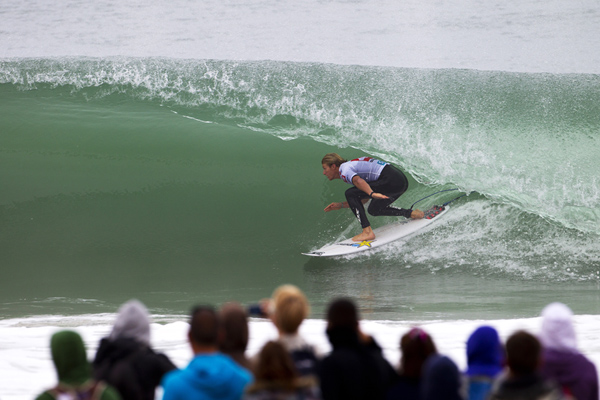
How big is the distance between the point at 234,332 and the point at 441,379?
0.55 meters

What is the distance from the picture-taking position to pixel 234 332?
5.76ft

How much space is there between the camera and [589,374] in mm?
1784

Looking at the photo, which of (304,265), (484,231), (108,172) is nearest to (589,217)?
(484,231)

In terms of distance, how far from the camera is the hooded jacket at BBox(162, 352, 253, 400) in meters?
1.58

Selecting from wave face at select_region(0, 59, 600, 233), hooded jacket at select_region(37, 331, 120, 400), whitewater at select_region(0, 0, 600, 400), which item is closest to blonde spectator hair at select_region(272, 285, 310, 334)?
hooded jacket at select_region(37, 331, 120, 400)

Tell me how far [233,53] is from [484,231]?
6656 mm

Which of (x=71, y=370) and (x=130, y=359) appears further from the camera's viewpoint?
(x=130, y=359)

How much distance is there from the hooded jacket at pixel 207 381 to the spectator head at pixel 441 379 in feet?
1.41

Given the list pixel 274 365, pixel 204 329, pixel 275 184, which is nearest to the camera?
pixel 274 365

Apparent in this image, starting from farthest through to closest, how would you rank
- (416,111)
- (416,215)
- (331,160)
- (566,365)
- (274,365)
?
(416,111)
(416,215)
(331,160)
(566,365)
(274,365)

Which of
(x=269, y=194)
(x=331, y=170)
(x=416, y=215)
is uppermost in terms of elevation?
(x=331, y=170)

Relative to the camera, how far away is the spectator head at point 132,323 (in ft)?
5.80

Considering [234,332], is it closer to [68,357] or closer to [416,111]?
[68,357]

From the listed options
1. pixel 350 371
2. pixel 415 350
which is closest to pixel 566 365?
pixel 415 350
